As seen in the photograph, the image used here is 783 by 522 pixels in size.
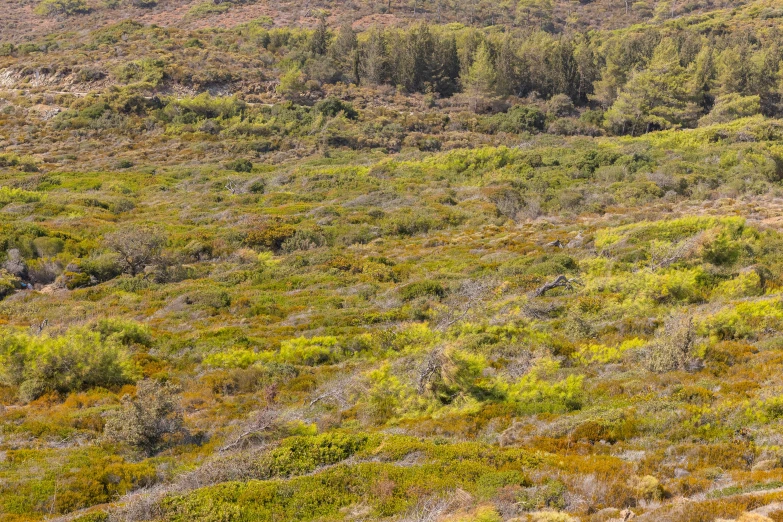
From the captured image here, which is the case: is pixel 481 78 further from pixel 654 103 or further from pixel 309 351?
pixel 309 351

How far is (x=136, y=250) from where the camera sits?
21.9m

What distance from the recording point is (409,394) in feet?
33.8

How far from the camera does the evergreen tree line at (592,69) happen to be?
5109 centimetres

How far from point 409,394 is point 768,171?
Result: 96.1 ft

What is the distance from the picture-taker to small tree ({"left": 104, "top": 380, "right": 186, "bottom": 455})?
8922 mm

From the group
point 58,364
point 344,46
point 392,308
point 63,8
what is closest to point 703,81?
point 344,46

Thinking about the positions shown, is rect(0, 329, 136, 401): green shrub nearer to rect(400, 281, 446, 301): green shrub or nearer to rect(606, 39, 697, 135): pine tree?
rect(400, 281, 446, 301): green shrub

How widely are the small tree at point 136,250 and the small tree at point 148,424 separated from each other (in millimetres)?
13758

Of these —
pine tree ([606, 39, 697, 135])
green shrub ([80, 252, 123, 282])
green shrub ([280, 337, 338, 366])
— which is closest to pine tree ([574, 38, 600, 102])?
pine tree ([606, 39, 697, 135])

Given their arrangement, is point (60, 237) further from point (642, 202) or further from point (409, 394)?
point (642, 202)

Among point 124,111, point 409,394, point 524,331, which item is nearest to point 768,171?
point 524,331

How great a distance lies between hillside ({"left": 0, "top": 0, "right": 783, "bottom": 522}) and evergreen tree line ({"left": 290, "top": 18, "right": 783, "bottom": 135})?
0.61 m

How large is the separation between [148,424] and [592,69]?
65113 millimetres

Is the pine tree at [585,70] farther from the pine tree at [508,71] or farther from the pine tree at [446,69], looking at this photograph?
the pine tree at [446,69]
